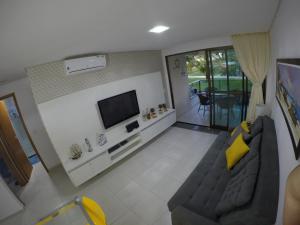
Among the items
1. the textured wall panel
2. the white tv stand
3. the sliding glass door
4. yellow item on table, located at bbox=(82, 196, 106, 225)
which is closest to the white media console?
the white tv stand

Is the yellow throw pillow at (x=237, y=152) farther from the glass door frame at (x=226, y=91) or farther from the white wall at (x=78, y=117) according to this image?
the white wall at (x=78, y=117)

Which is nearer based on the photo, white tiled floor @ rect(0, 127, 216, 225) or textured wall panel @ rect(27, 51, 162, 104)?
white tiled floor @ rect(0, 127, 216, 225)

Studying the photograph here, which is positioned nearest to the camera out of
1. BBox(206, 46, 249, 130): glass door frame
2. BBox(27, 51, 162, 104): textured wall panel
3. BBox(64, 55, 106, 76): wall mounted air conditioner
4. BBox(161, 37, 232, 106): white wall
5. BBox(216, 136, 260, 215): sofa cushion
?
BBox(216, 136, 260, 215): sofa cushion

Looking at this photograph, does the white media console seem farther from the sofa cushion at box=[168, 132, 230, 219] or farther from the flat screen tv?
the sofa cushion at box=[168, 132, 230, 219]

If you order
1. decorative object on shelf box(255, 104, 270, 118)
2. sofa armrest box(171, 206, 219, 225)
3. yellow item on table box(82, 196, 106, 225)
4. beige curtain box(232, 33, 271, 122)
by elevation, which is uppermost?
beige curtain box(232, 33, 271, 122)

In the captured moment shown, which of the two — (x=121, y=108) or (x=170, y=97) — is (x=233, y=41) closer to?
(x=170, y=97)

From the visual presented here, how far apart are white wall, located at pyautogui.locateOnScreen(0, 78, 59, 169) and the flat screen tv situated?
6.06 feet

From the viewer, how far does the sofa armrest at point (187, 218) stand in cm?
155

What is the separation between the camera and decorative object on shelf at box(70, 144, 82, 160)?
9.98ft

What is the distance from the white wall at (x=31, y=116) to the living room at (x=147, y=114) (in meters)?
0.02

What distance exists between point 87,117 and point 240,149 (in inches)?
114

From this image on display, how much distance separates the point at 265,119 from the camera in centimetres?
270

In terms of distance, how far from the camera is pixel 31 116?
3.85 metres

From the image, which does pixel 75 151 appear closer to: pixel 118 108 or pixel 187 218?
pixel 118 108
